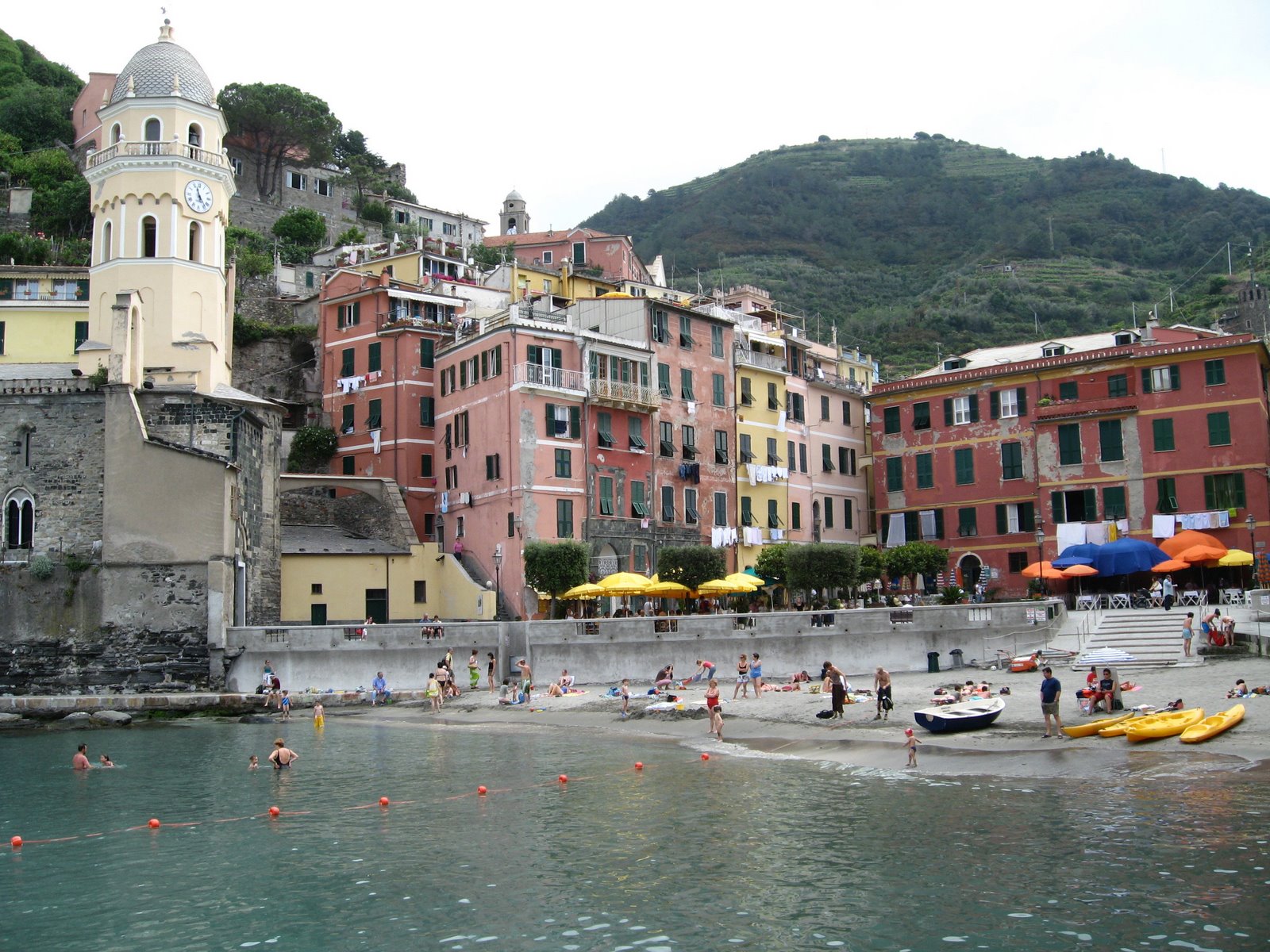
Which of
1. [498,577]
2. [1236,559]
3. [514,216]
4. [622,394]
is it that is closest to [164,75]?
[622,394]

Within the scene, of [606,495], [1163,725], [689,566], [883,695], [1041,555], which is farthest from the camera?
[606,495]

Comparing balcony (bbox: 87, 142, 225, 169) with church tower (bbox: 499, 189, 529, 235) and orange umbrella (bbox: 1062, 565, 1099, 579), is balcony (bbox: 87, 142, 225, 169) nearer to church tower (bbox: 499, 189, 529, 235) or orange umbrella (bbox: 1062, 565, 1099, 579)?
orange umbrella (bbox: 1062, 565, 1099, 579)

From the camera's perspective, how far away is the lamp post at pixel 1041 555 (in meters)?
49.5

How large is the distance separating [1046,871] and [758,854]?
15.9 ft

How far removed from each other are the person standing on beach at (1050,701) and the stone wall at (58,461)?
35.8 metres

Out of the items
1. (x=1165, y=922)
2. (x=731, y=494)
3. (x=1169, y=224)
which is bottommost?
(x=1165, y=922)

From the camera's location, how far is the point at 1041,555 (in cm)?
5284

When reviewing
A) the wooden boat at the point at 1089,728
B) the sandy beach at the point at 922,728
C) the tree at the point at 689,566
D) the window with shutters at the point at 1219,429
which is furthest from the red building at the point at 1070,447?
the wooden boat at the point at 1089,728

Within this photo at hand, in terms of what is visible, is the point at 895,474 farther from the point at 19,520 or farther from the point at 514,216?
the point at 514,216

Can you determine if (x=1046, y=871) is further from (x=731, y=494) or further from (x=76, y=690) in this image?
(x=731, y=494)

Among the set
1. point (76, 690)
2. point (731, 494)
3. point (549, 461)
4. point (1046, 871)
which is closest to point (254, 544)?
point (76, 690)

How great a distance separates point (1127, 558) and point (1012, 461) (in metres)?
15.4

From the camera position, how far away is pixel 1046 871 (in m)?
19.2

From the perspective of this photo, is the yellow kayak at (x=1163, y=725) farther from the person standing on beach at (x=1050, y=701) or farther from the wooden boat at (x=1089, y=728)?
the person standing on beach at (x=1050, y=701)
